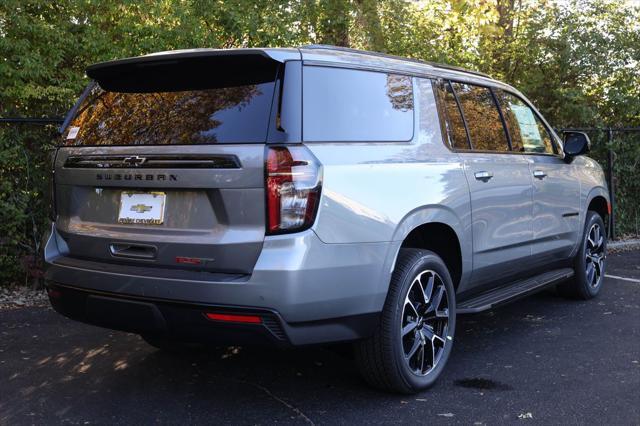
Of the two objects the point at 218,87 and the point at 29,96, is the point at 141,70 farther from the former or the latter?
the point at 29,96

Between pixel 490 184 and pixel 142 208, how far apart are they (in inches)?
92.3

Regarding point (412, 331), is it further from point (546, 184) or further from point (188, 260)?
point (546, 184)

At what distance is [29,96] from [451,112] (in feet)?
14.5

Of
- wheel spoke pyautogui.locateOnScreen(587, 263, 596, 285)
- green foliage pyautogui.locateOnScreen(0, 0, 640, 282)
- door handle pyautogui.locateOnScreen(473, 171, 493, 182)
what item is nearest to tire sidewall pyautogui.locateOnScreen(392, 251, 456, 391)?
door handle pyautogui.locateOnScreen(473, 171, 493, 182)

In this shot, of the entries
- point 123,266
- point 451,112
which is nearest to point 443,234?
point 451,112

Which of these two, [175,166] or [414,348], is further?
[414,348]

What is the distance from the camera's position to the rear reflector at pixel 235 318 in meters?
3.19

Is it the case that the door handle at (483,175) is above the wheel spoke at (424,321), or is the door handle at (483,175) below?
above

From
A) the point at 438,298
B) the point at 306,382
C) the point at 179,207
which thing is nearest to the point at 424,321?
the point at 438,298

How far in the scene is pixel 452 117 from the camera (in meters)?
4.49

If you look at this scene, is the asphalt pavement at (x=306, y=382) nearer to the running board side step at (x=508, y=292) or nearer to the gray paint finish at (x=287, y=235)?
the running board side step at (x=508, y=292)

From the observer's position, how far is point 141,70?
3721 mm

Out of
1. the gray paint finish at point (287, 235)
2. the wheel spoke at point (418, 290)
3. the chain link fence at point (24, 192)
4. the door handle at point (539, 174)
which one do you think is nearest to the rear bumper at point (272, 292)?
the gray paint finish at point (287, 235)

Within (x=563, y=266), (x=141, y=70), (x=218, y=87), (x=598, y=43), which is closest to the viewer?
(x=218, y=87)
